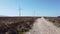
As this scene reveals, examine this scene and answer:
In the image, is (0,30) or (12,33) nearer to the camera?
(12,33)

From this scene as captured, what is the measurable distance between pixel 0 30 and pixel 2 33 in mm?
1274

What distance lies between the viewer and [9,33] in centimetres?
1432

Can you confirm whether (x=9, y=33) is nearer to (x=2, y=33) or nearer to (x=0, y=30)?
(x=2, y=33)

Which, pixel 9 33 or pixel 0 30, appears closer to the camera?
pixel 9 33

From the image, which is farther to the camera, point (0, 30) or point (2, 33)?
point (0, 30)

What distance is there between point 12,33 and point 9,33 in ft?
1.27

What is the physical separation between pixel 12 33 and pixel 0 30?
1.89 m

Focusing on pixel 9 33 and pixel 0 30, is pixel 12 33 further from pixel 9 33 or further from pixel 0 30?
pixel 0 30

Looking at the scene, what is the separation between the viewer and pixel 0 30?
51.0 ft

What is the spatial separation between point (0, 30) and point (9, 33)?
1796mm

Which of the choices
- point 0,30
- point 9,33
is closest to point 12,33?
point 9,33

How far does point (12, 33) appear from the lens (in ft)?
47.8

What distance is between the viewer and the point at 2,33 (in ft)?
47.2
